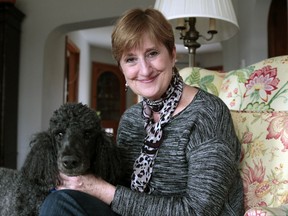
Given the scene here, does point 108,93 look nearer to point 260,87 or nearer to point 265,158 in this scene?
point 260,87

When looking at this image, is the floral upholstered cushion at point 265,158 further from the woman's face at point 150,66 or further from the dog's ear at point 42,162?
the dog's ear at point 42,162

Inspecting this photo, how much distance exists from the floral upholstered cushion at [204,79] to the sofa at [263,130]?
10cm

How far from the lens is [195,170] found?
0.96 metres

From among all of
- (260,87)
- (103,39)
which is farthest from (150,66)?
(103,39)

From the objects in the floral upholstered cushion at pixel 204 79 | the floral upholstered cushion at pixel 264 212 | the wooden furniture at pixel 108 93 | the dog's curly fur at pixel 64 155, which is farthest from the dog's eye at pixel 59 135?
the wooden furniture at pixel 108 93

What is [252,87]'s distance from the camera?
146 centimetres

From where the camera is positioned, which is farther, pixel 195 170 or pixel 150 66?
pixel 150 66

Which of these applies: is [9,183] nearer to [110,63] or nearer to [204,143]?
[204,143]

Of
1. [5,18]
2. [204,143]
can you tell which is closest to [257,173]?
[204,143]

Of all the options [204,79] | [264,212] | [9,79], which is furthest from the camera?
[9,79]

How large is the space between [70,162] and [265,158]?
0.58 metres

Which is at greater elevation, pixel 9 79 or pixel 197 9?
pixel 197 9

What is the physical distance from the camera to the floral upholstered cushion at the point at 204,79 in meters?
1.59

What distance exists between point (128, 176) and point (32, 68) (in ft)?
9.71
